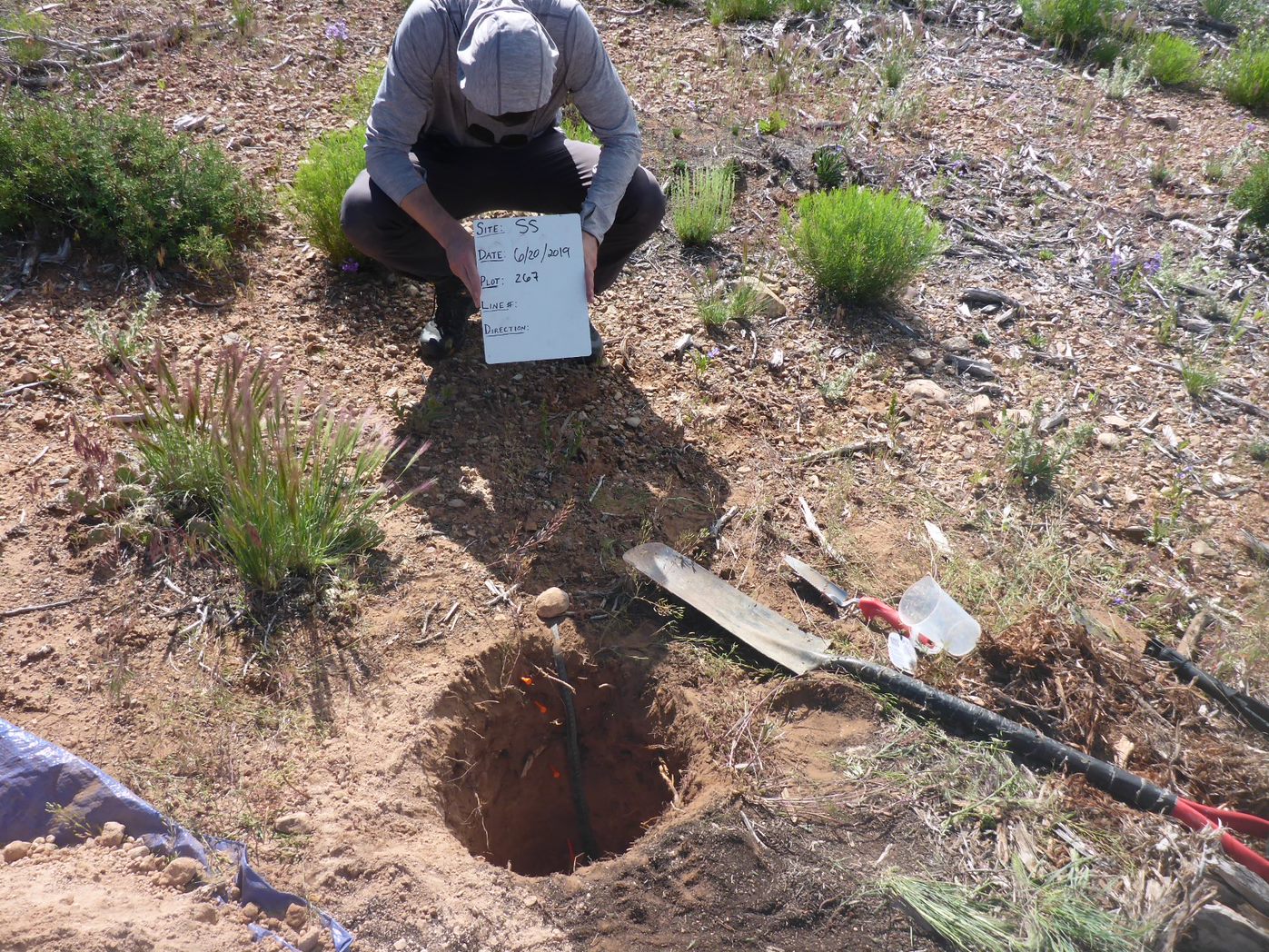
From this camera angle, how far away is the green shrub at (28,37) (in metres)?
4.19

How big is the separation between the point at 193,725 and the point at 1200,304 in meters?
4.31

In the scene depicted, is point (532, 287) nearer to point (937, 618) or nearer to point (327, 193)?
point (327, 193)

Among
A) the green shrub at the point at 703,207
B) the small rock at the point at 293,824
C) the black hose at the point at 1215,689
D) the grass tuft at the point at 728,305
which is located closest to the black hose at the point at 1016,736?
the black hose at the point at 1215,689

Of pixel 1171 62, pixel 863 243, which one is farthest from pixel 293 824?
pixel 1171 62

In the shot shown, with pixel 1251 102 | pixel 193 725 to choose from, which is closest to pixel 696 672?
pixel 193 725

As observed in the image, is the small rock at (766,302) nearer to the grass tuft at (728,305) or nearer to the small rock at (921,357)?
the grass tuft at (728,305)

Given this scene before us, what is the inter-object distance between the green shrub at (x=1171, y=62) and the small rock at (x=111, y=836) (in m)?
6.42

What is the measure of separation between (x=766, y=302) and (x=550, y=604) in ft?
5.88

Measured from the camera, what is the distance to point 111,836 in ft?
6.15

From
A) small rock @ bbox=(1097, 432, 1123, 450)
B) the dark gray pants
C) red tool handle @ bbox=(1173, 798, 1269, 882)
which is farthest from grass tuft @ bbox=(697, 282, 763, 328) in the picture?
red tool handle @ bbox=(1173, 798, 1269, 882)

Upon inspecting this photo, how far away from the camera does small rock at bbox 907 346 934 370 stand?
11.7ft

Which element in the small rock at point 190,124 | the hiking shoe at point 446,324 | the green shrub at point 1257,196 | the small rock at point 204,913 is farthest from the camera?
the green shrub at point 1257,196

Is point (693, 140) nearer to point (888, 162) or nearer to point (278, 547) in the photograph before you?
point (888, 162)

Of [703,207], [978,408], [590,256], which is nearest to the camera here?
[590,256]
